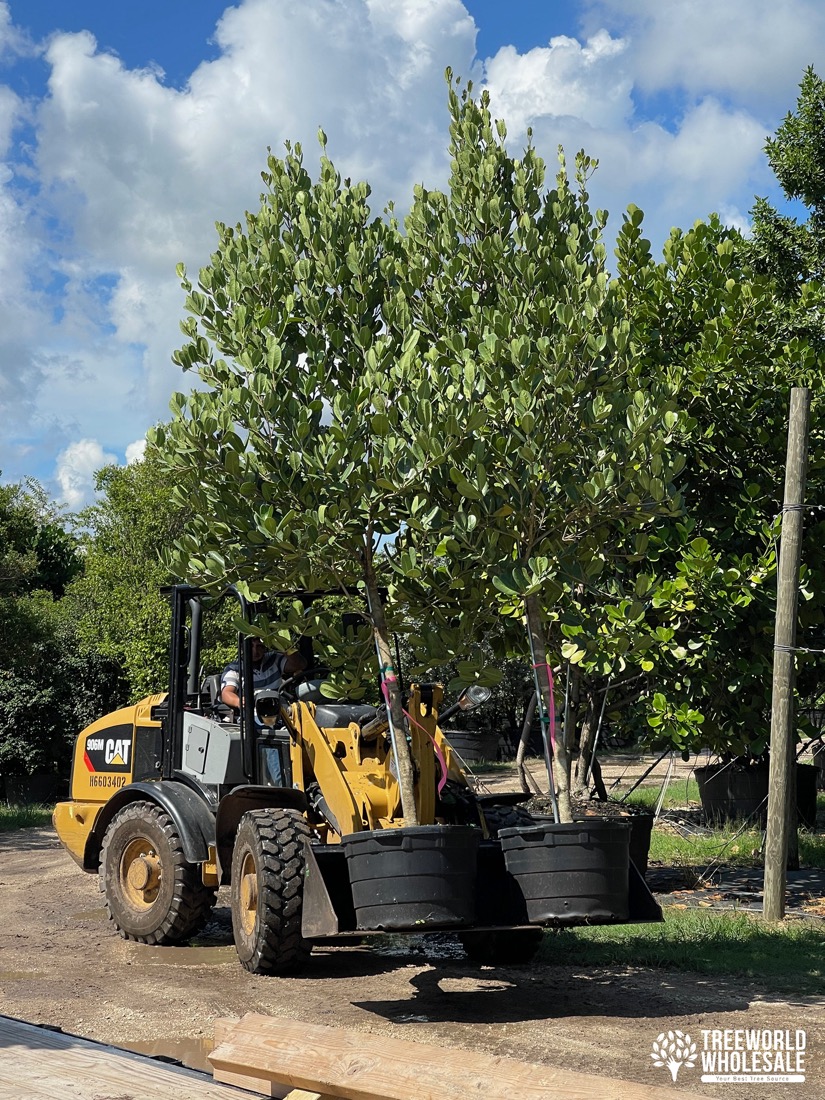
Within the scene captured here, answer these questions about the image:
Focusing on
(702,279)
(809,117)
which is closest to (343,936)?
(702,279)

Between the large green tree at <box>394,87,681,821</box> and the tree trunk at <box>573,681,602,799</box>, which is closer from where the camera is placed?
the large green tree at <box>394,87,681,821</box>

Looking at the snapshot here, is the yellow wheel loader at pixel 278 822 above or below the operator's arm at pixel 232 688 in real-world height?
below

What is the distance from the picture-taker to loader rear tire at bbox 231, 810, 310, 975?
23.2 feet

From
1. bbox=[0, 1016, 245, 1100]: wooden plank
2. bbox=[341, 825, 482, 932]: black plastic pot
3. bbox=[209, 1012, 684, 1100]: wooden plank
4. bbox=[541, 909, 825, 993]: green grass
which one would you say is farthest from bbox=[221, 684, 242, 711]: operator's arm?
bbox=[209, 1012, 684, 1100]: wooden plank

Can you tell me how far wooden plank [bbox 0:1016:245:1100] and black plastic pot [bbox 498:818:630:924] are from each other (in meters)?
2.63

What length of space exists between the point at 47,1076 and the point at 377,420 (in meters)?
3.49

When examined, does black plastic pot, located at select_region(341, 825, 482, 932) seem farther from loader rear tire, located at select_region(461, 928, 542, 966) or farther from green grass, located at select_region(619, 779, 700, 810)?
green grass, located at select_region(619, 779, 700, 810)

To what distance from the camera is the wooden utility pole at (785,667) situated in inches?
357

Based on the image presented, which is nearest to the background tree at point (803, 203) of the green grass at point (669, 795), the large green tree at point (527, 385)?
the large green tree at point (527, 385)

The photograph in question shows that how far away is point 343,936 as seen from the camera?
6395 mm

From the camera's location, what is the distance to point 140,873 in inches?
349

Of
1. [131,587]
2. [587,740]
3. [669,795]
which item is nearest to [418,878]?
[587,740]

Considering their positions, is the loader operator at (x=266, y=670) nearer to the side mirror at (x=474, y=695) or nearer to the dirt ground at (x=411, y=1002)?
the dirt ground at (x=411, y=1002)

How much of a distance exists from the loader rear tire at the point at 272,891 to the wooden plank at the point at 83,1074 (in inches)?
125
